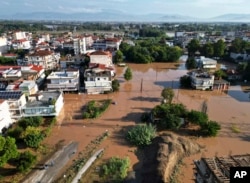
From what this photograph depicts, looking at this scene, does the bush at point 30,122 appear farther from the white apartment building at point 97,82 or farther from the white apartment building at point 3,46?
the white apartment building at point 3,46

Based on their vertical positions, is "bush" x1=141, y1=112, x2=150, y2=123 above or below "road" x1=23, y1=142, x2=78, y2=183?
above

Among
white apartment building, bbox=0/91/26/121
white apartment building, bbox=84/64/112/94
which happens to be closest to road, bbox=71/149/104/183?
white apartment building, bbox=0/91/26/121

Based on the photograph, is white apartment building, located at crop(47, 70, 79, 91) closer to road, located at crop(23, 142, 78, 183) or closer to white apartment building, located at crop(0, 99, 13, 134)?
white apartment building, located at crop(0, 99, 13, 134)

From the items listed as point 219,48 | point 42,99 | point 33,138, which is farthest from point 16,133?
point 219,48

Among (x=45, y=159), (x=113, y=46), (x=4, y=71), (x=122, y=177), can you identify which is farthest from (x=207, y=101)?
(x=113, y=46)

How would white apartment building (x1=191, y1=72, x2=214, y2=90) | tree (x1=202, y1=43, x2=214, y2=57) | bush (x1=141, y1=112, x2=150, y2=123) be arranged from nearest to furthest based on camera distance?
bush (x1=141, y1=112, x2=150, y2=123) < white apartment building (x1=191, y1=72, x2=214, y2=90) < tree (x1=202, y1=43, x2=214, y2=57)

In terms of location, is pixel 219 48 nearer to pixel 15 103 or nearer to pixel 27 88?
pixel 27 88

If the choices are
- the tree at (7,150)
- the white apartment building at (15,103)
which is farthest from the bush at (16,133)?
the tree at (7,150)
